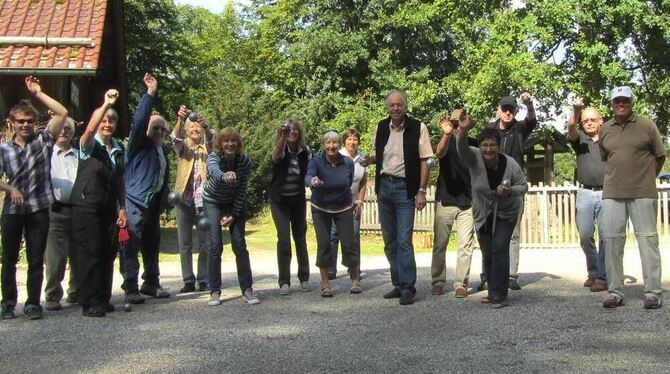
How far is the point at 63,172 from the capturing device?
23.3ft

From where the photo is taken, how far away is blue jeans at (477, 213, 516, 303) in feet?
22.9

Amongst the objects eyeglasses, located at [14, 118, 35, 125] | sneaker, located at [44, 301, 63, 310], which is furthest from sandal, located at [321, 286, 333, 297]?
eyeglasses, located at [14, 118, 35, 125]

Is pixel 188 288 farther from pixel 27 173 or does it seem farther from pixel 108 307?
pixel 27 173

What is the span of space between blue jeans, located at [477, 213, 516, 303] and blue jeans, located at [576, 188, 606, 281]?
1256mm

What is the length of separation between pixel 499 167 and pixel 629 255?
615 centimetres

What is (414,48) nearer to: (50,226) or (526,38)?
(526,38)

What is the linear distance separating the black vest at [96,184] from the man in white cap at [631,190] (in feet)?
14.5

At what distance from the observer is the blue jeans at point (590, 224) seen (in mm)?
7895

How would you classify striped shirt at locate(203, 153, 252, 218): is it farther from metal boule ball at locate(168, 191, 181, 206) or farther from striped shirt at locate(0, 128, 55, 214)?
striped shirt at locate(0, 128, 55, 214)

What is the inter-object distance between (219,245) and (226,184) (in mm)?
591

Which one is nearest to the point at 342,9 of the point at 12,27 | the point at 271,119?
the point at 271,119

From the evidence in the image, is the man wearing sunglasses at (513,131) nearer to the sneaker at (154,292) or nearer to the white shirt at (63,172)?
the sneaker at (154,292)

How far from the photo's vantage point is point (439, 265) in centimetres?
786

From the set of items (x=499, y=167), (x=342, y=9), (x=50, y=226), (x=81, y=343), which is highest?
(x=342, y=9)
